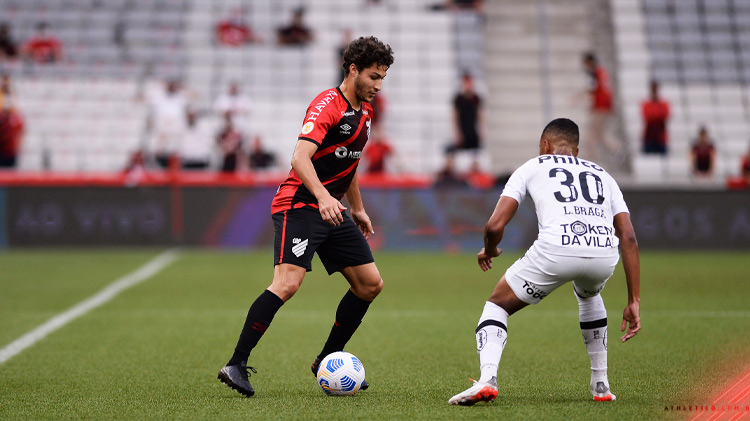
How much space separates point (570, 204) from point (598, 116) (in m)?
16.1

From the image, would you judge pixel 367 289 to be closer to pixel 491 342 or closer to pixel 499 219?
pixel 491 342

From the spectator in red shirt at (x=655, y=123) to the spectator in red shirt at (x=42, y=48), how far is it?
13274mm

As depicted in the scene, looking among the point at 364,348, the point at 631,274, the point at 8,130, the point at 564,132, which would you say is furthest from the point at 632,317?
the point at 8,130

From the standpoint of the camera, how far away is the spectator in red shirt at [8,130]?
19078mm

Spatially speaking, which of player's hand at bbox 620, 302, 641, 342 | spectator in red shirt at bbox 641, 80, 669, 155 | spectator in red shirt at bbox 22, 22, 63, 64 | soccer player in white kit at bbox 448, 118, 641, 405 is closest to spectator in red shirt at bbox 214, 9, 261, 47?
spectator in red shirt at bbox 22, 22, 63, 64

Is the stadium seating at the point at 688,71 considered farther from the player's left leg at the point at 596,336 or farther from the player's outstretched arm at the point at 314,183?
the player's outstretched arm at the point at 314,183

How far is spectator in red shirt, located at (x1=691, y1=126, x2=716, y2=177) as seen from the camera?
19.4 meters

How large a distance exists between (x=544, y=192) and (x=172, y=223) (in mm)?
12967

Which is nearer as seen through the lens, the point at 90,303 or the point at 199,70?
the point at 90,303

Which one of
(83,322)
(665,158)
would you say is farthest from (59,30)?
(83,322)

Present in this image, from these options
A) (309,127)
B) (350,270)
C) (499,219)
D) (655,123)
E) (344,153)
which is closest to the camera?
(499,219)

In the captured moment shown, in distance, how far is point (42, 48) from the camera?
2238 cm

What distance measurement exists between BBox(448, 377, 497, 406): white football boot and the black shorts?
118cm

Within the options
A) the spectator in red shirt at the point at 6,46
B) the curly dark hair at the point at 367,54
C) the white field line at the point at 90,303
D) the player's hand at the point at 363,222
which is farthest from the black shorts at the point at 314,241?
the spectator in red shirt at the point at 6,46
